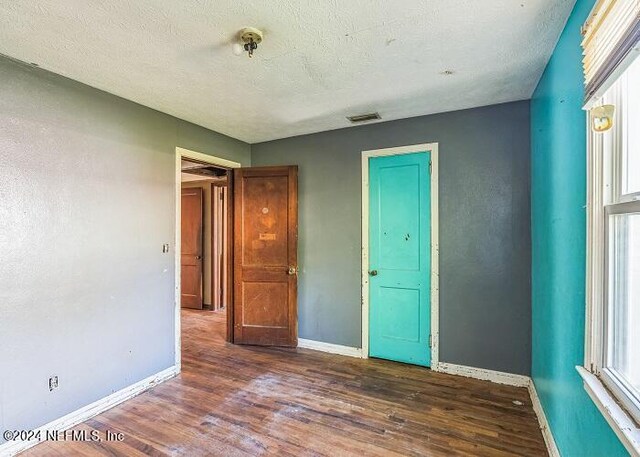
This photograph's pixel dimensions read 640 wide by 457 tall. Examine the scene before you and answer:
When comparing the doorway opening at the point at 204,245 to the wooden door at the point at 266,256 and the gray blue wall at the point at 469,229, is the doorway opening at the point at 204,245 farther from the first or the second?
the gray blue wall at the point at 469,229

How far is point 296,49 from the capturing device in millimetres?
1885

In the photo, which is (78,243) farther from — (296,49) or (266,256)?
(296,49)

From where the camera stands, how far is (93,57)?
194cm

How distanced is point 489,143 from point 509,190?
45 centimetres

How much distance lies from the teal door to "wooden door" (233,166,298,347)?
3.05ft

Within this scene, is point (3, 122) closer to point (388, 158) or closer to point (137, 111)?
point (137, 111)

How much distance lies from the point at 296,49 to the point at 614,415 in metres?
2.18

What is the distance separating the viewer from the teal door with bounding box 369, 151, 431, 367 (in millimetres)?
3025

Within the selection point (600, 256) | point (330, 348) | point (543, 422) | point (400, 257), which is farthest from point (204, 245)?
point (600, 256)

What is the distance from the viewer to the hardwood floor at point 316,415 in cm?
192

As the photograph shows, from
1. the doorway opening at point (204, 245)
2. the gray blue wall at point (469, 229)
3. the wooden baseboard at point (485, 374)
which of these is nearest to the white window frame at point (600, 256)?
the gray blue wall at point (469, 229)

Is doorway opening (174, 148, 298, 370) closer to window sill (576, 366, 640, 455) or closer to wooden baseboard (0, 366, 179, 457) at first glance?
wooden baseboard (0, 366, 179, 457)

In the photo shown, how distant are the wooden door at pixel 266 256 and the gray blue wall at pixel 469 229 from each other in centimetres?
46

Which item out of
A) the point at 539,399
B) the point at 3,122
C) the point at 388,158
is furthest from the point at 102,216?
the point at 539,399
